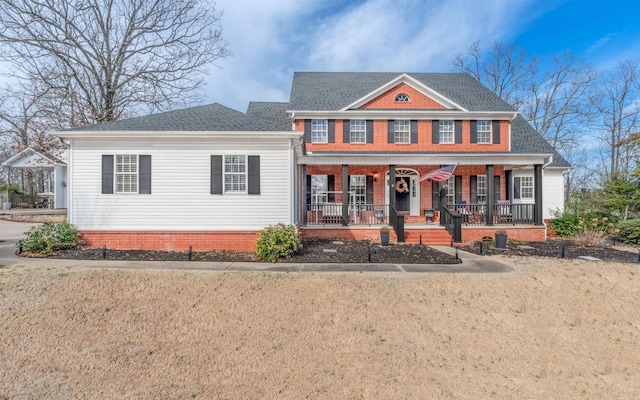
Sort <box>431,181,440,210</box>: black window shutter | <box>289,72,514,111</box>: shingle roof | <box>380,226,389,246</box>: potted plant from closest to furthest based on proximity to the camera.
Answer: <box>380,226,389,246</box>: potted plant < <box>431,181,440,210</box>: black window shutter < <box>289,72,514,111</box>: shingle roof

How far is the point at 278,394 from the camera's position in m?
3.68

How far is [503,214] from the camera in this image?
1402 cm

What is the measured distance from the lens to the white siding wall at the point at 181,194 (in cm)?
957

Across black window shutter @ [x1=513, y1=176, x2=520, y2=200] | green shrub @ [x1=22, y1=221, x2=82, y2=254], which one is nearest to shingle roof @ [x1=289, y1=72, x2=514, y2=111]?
black window shutter @ [x1=513, y1=176, x2=520, y2=200]

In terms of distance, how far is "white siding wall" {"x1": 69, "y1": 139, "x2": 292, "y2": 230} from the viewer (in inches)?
377

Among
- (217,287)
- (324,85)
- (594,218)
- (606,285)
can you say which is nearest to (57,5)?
(324,85)

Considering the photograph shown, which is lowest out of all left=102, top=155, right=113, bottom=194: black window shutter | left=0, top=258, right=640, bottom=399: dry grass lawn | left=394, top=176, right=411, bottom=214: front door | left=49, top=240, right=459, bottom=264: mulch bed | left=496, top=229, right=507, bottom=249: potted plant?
left=0, top=258, right=640, bottom=399: dry grass lawn

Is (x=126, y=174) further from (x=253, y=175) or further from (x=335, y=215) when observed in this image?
(x=335, y=215)

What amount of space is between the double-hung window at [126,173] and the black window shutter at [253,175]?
3912 millimetres

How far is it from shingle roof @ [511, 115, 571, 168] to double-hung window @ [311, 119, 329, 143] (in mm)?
10835

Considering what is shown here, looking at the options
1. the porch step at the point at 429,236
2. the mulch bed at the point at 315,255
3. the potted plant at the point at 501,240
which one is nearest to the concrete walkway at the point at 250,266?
the mulch bed at the point at 315,255

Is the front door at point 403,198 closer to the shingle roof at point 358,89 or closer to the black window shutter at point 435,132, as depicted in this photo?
the black window shutter at point 435,132

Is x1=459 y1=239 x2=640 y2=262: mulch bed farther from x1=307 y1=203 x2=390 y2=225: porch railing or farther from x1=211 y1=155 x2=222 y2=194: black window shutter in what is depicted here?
x1=211 y1=155 x2=222 y2=194: black window shutter

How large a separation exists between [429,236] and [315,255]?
585 cm
